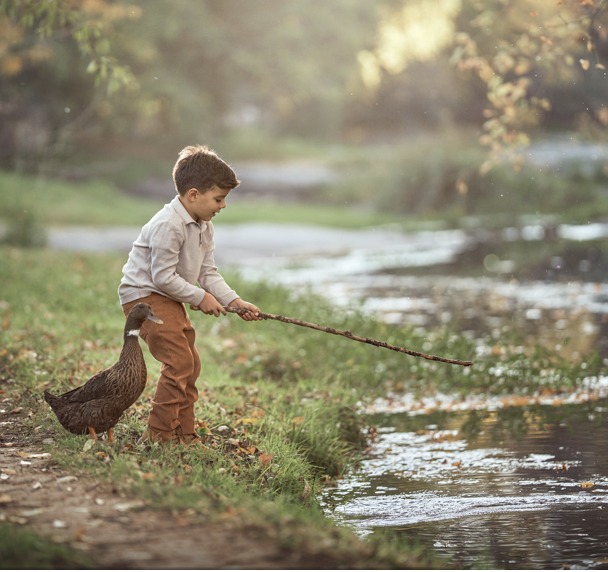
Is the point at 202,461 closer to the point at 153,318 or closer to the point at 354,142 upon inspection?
the point at 153,318

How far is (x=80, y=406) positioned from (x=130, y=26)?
1070 inches

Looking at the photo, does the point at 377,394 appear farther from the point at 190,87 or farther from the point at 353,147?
the point at 353,147

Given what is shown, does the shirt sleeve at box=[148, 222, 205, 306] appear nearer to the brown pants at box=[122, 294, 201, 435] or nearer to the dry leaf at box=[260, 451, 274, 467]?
the brown pants at box=[122, 294, 201, 435]

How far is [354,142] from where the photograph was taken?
161 feet

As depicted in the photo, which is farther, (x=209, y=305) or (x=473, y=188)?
(x=473, y=188)

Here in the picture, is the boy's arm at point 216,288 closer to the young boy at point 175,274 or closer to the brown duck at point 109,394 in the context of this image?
the young boy at point 175,274

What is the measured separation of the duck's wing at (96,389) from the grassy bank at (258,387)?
0.81 ft

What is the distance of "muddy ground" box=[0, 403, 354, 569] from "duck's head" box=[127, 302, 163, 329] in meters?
0.86

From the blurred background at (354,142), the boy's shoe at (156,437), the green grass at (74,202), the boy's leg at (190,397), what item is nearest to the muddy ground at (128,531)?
the boy's shoe at (156,437)

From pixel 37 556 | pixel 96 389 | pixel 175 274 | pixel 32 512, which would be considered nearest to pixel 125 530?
pixel 37 556

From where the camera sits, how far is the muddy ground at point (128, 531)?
9.84 feet

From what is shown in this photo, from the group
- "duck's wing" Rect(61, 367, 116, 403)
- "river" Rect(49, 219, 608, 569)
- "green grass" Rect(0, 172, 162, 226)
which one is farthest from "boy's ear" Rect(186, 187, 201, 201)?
"green grass" Rect(0, 172, 162, 226)

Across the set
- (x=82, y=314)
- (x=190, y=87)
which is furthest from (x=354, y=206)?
(x=82, y=314)

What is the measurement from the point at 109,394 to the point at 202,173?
1.32 metres
